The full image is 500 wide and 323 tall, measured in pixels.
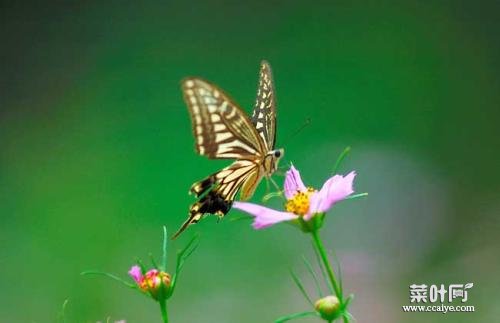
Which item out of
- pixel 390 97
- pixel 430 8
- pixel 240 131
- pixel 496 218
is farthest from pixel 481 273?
pixel 240 131

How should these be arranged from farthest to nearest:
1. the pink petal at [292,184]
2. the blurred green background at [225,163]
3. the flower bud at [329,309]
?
1. the blurred green background at [225,163]
2. the pink petal at [292,184]
3. the flower bud at [329,309]

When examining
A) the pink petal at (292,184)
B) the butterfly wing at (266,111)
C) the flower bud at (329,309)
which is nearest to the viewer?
the flower bud at (329,309)

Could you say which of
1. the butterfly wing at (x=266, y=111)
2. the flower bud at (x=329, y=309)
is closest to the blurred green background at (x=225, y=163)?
the butterfly wing at (x=266, y=111)

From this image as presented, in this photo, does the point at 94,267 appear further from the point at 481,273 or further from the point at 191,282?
the point at 481,273

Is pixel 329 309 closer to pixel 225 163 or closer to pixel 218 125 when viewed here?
pixel 218 125

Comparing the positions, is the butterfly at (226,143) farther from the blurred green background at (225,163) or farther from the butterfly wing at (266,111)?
the blurred green background at (225,163)

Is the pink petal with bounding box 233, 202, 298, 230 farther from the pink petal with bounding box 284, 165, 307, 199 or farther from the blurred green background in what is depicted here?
the blurred green background

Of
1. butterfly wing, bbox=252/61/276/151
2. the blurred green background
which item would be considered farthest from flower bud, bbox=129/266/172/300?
the blurred green background
